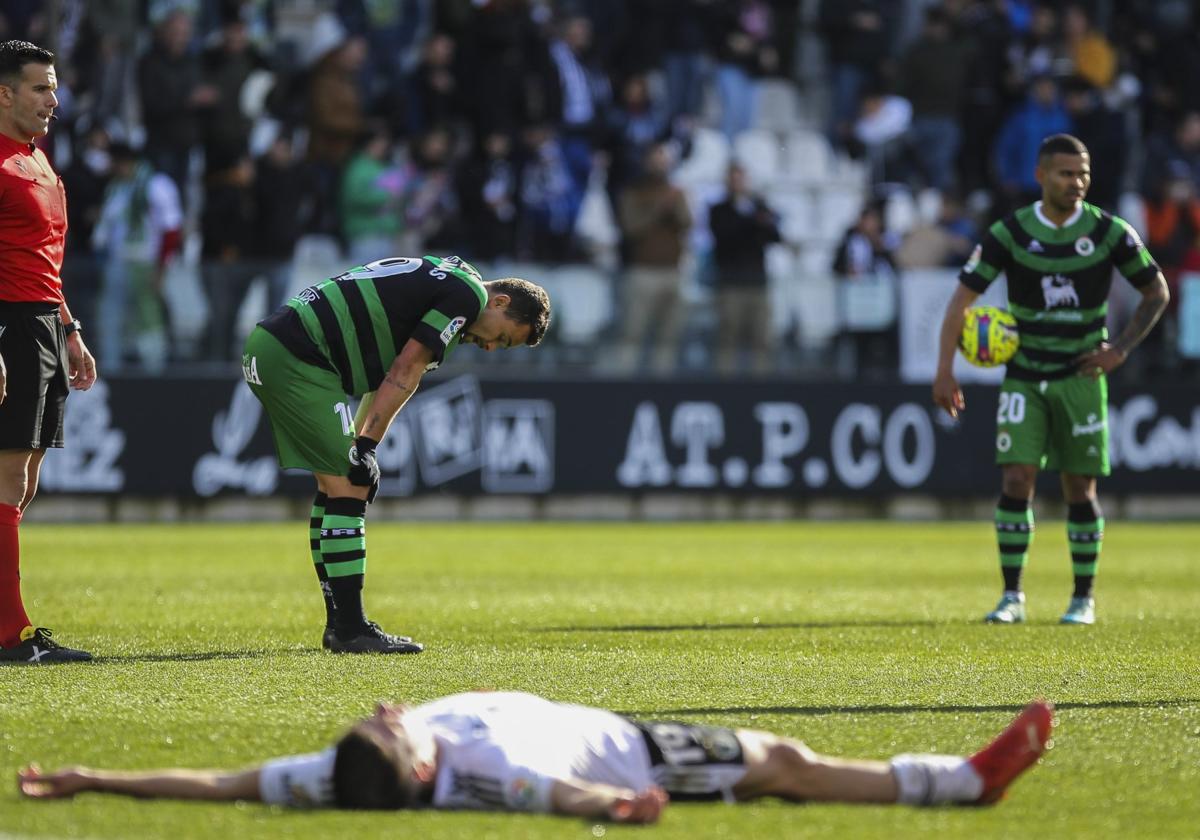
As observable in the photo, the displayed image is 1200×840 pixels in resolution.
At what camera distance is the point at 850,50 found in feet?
78.1

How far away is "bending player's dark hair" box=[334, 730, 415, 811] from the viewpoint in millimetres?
4535

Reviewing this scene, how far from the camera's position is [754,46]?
931 inches

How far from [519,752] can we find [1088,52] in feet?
68.7

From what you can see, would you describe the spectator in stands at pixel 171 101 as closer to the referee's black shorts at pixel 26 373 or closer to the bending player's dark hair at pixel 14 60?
the bending player's dark hair at pixel 14 60

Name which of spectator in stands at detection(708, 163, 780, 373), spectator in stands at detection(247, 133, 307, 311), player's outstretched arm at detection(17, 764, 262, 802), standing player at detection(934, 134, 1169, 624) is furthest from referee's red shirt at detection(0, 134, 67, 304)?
spectator in stands at detection(708, 163, 780, 373)

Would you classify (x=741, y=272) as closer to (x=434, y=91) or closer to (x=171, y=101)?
(x=434, y=91)

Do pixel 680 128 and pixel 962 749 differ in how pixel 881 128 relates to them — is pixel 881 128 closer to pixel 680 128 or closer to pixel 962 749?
pixel 680 128

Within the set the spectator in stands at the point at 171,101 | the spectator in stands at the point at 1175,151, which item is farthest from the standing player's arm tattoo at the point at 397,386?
the spectator in stands at the point at 1175,151

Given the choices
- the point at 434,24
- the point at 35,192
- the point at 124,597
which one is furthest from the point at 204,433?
the point at 35,192

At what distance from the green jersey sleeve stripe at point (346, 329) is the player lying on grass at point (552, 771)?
139 inches

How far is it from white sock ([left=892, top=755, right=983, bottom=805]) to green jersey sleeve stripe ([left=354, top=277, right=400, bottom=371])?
12.7 feet

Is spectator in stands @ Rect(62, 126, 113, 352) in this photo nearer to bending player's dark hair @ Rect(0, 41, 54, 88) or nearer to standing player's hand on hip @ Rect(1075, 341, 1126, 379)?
A: bending player's dark hair @ Rect(0, 41, 54, 88)

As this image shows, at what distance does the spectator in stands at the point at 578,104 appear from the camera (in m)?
21.2

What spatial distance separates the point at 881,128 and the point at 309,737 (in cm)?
1851
